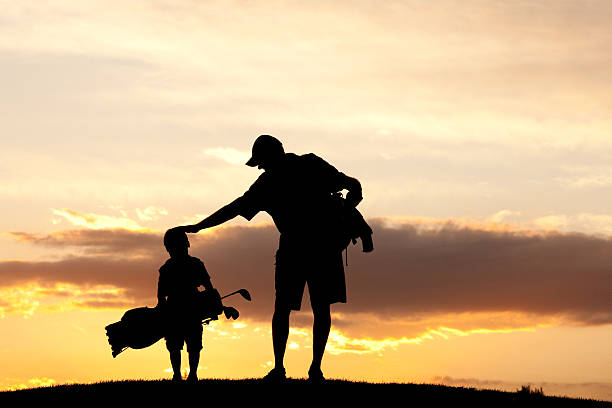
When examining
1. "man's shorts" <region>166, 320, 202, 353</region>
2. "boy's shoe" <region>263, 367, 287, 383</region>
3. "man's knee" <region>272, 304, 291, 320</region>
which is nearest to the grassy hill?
"boy's shoe" <region>263, 367, 287, 383</region>

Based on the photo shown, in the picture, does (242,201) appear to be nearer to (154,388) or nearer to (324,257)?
(324,257)

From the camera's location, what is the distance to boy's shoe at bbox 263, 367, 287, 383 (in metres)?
12.8

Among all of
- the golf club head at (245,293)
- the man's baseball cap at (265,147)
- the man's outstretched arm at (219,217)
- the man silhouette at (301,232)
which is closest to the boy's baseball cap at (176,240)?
the golf club head at (245,293)

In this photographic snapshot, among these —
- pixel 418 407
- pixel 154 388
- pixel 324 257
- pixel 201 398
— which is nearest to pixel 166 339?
pixel 154 388

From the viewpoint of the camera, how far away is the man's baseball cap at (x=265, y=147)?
12898 millimetres

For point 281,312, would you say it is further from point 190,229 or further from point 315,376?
point 190,229

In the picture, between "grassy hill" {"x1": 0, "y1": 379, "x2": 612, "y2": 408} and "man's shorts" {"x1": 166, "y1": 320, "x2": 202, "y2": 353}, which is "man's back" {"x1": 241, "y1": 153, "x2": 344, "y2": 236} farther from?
"man's shorts" {"x1": 166, "y1": 320, "x2": 202, "y2": 353}

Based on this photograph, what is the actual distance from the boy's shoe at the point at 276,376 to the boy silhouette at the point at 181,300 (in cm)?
221

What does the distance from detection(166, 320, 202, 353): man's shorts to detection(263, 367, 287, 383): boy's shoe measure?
2216 mm

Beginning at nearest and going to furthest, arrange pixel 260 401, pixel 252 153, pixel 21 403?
pixel 260 401, pixel 252 153, pixel 21 403

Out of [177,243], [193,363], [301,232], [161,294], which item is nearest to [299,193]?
[301,232]

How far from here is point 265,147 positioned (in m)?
12.9

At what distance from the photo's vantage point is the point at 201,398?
12648 mm

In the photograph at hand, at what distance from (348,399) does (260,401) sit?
121 cm
